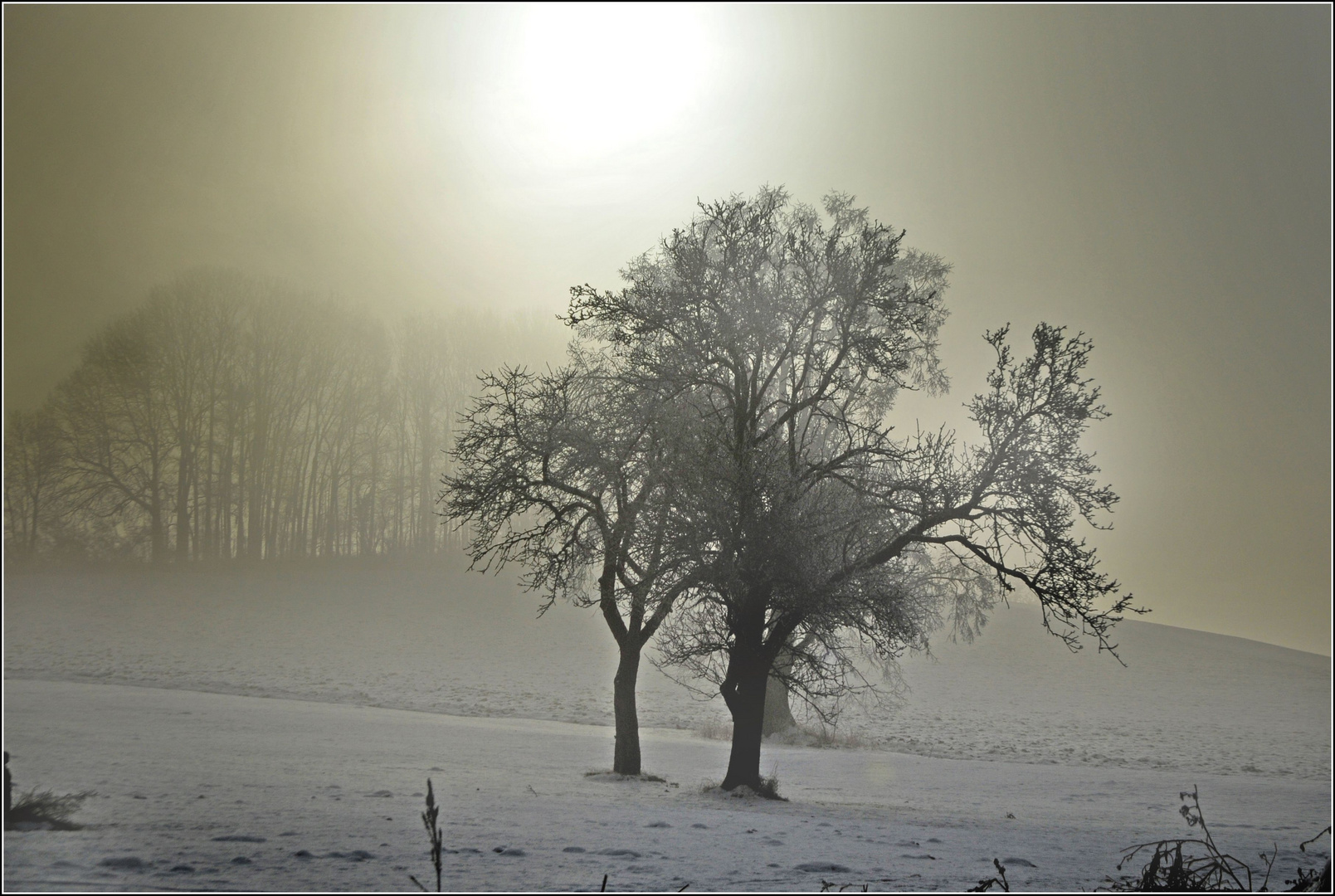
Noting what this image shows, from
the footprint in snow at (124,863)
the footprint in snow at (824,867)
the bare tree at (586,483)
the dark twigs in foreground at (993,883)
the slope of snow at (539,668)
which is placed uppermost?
the bare tree at (586,483)

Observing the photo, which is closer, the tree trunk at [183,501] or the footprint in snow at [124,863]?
the footprint in snow at [124,863]

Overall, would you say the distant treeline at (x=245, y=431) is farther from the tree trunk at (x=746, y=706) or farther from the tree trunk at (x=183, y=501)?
the tree trunk at (x=746, y=706)

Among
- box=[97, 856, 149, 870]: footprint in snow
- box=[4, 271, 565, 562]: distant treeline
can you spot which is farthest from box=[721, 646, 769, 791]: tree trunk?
box=[4, 271, 565, 562]: distant treeline

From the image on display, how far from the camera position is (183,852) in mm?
6672

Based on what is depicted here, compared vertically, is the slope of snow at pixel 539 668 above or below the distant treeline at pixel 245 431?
below

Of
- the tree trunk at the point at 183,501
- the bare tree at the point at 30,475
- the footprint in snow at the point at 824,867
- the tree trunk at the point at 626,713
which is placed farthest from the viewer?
the tree trunk at the point at 183,501

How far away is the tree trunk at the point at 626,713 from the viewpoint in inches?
581

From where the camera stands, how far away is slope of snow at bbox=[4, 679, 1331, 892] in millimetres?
6656

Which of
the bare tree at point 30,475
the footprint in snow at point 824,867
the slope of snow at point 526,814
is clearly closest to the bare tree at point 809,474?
the slope of snow at point 526,814

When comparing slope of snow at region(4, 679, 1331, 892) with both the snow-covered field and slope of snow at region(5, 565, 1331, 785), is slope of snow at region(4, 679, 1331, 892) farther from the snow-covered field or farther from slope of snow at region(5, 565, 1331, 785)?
slope of snow at region(5, 565, 1331, 785)

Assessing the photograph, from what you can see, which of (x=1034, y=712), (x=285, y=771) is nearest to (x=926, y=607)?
(x=285, y=771)

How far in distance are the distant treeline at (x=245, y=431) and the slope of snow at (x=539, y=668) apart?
2.11 metres

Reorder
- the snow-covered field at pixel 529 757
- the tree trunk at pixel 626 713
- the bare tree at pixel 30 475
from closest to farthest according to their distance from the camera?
the snow-covered field at pixel 529 757
the tree trunk at pixel 626 713
the bare tree at pixel 30 475

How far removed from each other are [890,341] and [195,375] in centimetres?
4154
